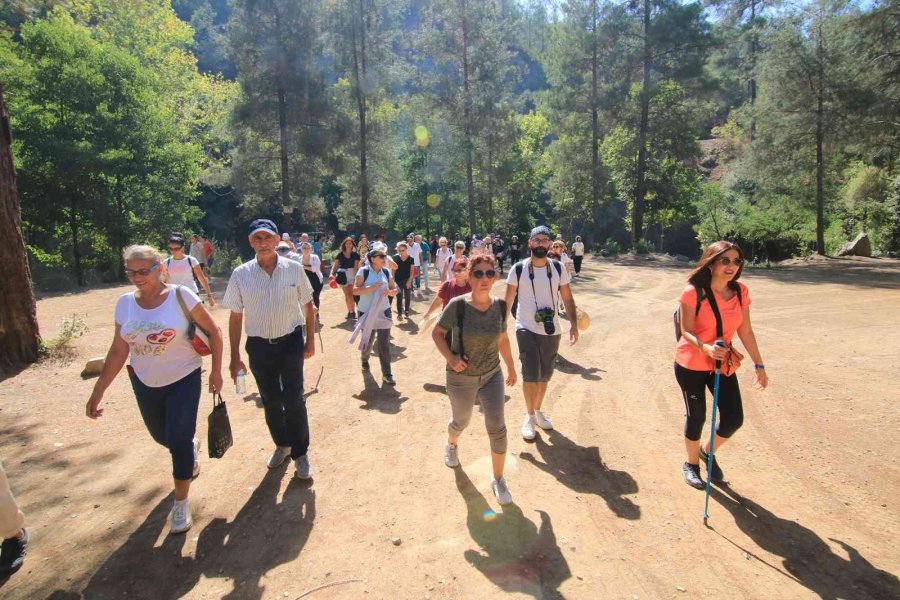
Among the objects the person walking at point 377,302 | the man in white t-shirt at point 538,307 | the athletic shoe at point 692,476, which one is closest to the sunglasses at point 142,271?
the man in white t-shirt at point 538,307

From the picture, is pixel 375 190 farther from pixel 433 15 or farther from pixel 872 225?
pixel 872 225

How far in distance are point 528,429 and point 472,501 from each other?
129 cm

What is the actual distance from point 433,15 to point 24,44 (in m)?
18.6

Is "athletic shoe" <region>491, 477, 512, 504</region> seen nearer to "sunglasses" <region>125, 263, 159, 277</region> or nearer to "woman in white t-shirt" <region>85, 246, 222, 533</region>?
"woman in white t-shirt" <region>85, 246, 222, 533</region>

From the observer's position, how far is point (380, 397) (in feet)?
20.4

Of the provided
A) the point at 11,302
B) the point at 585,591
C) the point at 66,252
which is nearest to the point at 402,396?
the point at 585,591

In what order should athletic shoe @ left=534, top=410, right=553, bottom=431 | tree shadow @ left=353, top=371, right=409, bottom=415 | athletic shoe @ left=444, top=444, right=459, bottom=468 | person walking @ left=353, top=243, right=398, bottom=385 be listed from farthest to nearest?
person walking @ left=353, top=243, right=398, bottom=385, tree shadow @ left=353, top=371, right=409, bottom=415, athletic shoe @ left=534, top=410, right=553, bottom=431, athletic shoe @ left=444, top=444, right=459, bottom=468

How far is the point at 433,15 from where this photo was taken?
90.1 feet

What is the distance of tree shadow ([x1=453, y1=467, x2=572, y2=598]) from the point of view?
2.96m

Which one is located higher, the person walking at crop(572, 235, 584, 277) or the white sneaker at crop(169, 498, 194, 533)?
the person walking at crop(572, 235, 584, 277)

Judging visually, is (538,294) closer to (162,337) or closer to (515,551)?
(515,551)

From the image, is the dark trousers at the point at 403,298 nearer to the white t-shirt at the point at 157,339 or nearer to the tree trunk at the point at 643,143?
the white t-shirt at the point at 157,339

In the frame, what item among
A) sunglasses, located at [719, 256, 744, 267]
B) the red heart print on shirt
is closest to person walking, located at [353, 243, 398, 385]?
the red heart print on shirt

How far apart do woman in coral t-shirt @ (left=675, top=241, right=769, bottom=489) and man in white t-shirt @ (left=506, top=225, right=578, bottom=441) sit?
1.18 meters
